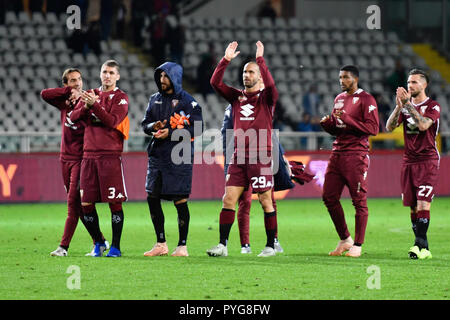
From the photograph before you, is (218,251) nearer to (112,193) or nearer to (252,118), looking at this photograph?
(112,193)

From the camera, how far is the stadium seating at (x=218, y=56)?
24.6m

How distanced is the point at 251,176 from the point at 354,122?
1378 millimetres

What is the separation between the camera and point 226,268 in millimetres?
9805

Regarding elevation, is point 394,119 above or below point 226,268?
above

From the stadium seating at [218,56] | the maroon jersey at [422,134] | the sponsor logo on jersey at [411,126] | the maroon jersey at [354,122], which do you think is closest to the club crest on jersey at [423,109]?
the maroon jersey at [422,134]

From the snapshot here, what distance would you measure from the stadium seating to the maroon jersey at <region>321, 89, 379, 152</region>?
519 inches

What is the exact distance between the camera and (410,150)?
1120 centimetres

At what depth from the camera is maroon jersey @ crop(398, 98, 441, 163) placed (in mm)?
11062

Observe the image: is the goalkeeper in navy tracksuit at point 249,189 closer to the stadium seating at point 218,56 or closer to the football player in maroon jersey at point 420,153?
the football player in maroon jersey at point 420,153

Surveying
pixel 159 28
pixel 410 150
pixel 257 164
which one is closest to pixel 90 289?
pixel 257 164

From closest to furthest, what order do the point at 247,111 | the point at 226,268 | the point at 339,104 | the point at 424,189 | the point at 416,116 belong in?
1. the point at 226,268
2. the point at 416,116
3. the point at 247,111
4. the point at 424,189
5. the point at 339,104

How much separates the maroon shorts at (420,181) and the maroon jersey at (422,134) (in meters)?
0.08

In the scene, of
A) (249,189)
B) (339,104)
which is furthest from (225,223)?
(339,104)

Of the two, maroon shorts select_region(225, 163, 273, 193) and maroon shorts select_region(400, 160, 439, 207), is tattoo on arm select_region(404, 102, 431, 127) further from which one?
maroon shorts select_region(225, 163, 273, 193)
